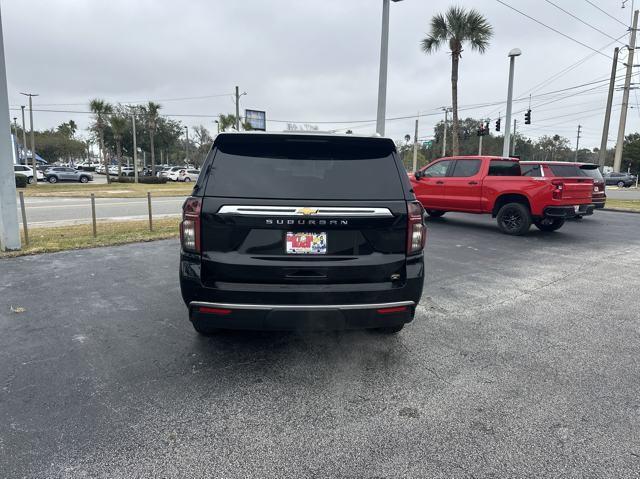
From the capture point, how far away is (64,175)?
3900 centimetres

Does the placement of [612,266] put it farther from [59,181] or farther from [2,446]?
[59,181]

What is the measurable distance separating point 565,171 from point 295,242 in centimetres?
981

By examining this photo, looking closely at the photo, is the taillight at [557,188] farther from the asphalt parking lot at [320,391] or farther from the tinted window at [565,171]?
the asphalt parking lot at [320,391]

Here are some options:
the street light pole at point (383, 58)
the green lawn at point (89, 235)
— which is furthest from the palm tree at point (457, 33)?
the green lawn at point (89, 235)

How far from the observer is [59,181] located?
128ft

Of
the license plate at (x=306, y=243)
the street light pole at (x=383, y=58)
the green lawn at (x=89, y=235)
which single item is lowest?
the green lawn at (x=89, y=235)

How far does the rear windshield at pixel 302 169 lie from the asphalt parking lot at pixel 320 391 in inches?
56.5

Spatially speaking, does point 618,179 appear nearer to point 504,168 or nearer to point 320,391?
point 504,168

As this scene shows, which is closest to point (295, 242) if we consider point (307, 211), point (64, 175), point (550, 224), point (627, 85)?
point (307, 211)

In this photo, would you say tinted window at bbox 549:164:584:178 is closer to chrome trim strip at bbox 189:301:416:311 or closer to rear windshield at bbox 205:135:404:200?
rear windshield at bbox 205:135:404:200

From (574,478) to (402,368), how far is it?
1.42 m

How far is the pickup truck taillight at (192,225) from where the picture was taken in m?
3.09

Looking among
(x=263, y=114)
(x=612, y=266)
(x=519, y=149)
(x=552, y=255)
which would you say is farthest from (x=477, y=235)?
(x=519, y=149)

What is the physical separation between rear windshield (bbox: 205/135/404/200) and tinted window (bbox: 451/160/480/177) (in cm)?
846
